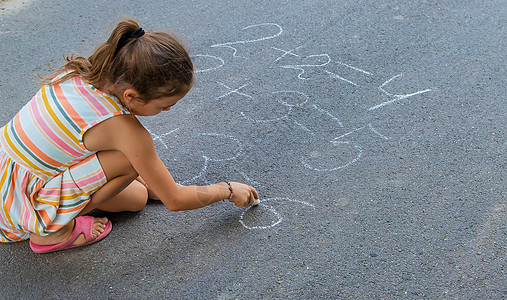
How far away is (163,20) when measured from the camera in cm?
398

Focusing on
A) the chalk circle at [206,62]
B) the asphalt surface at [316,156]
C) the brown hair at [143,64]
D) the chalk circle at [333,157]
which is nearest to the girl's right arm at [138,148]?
the brown hair at [143,64]

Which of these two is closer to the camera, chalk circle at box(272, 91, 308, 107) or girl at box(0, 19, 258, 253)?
girl at box(0, 19, 258, 253)

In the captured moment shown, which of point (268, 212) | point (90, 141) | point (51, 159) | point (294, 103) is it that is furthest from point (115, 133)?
point (294, 103)

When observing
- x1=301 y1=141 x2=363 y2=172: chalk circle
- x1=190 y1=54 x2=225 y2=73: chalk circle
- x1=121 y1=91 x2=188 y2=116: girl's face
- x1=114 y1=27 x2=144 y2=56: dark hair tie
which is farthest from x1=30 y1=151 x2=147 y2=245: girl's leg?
x1=190 y1=54 x2=225 y2=73: chalk circle

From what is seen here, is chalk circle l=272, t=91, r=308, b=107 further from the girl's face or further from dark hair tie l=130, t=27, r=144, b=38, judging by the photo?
dark hair tie l=130, t=27, r=144, b=38

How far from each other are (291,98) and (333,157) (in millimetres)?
599

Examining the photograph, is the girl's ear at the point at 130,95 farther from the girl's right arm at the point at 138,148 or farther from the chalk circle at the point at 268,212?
the chalk circle at the point at 268,212

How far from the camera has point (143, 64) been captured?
5.58 ft

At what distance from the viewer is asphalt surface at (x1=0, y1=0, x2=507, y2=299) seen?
1914mm

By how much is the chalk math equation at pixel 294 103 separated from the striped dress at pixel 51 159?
59 cm

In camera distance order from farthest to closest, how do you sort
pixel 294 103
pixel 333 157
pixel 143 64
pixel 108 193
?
pixel 294 103, pixel 333 157, pixel 108 193, pixel 143 64

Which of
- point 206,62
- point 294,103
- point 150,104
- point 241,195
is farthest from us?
point 206,62

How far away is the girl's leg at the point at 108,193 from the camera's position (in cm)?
191

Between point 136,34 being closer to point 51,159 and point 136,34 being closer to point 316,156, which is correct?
point 51,159
